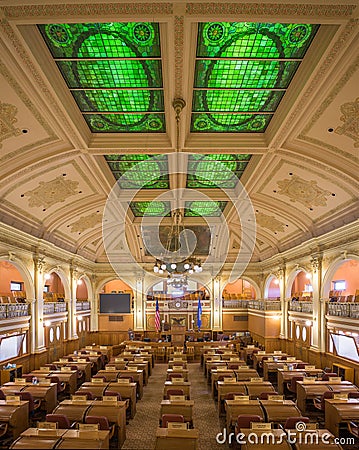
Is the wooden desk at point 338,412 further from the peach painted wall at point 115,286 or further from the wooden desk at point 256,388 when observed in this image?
the peach painted wall at point 115,286

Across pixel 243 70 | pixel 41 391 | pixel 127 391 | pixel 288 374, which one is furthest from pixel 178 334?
pixel 243 70

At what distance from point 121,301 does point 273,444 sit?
23485 mm

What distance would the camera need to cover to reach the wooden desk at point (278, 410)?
374 inches

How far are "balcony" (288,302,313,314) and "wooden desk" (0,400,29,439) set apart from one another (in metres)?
13.7

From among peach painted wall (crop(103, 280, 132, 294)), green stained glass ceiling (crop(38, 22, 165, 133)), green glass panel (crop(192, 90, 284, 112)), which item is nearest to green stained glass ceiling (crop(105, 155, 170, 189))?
green stained glass ceiling (crop(38, 22, 165, 133))

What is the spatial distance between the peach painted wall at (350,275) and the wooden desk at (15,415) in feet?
56.9

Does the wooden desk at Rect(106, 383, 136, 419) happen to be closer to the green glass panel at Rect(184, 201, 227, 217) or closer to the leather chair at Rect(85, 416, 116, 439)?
the leather chair at Rect(85, 416, 116, 439)

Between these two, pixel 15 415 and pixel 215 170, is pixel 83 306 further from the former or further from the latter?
pixel 15 415

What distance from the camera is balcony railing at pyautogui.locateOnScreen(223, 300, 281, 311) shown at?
24.9m

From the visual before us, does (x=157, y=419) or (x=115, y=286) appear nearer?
(x=157, y=419)

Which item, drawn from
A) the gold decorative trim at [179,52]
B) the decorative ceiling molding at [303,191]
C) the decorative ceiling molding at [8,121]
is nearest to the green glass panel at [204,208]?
the decorative ceiling molding at [303,191]

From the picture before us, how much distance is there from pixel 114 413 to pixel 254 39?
901 cm

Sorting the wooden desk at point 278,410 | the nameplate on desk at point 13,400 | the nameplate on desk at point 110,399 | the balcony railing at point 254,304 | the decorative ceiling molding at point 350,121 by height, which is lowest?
the wooden desk at point 278,410

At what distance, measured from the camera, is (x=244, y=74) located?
895 centimetres
